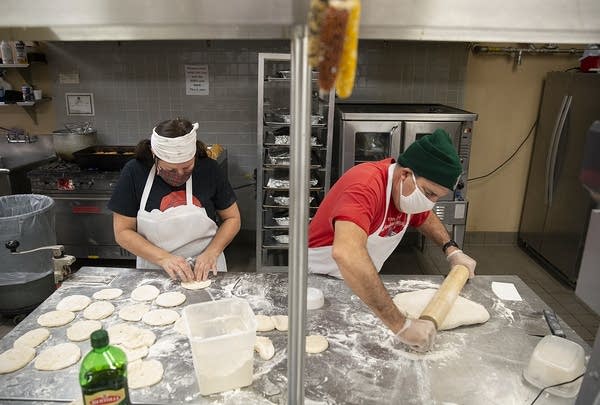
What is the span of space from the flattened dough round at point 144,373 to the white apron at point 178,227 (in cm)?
93

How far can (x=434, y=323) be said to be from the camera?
59.7 inches

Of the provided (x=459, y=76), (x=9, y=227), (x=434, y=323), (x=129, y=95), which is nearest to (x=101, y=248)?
(x=9, y=227)

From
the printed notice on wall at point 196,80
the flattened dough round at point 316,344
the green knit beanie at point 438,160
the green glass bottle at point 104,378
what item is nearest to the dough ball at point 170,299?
the flattened dough round at point 316,344

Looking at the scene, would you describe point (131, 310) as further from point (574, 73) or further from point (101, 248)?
point (574, 73)

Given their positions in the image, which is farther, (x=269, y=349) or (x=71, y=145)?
(x=71, y=145)

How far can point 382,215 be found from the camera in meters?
1.94

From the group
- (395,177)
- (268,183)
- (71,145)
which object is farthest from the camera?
(71,145)

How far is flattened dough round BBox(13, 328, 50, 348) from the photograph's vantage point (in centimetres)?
147

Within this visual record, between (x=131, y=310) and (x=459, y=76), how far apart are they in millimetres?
3956

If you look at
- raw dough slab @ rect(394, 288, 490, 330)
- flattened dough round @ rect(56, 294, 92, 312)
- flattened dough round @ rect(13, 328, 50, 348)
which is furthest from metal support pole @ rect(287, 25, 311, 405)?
flattened dough round @ rect(56, 294, 92, 312)

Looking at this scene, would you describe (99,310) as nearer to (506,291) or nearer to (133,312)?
(133,312)

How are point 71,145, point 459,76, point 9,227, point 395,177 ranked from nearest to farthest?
point 395,177
point 9,227
point 71,145
point 459,76

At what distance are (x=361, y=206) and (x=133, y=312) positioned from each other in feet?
3.20

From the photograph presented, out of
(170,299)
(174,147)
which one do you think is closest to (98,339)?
(170,299)
